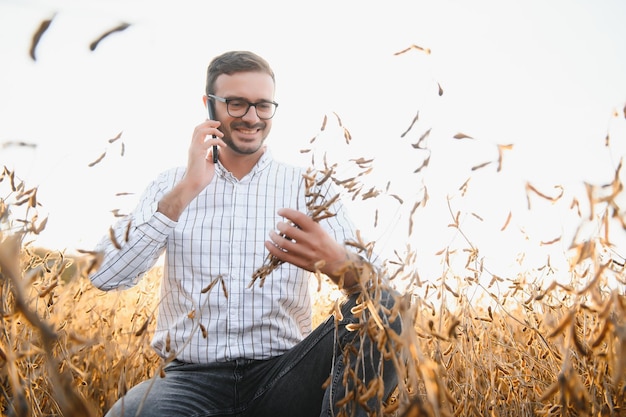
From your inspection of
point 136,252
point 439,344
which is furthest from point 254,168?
point 439,344

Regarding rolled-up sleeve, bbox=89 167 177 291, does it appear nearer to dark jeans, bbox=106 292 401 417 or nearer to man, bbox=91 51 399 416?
man, bbox=91 51 399 416

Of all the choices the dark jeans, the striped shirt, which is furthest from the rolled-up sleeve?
the dark jeans

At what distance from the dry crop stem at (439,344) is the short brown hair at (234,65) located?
3.92ft

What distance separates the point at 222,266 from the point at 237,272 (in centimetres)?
8

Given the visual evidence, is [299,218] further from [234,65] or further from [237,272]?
[234,65]

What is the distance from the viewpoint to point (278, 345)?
2186 millimetres

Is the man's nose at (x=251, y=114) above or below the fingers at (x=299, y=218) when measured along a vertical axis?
above

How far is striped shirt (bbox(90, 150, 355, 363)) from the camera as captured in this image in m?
2.14

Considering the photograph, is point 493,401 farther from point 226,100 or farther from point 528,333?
point 226,100

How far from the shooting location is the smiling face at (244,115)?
2592 mm

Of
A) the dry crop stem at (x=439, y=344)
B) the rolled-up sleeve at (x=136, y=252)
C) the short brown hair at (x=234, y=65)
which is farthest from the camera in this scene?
the short brown hair at (x=234, y=65)

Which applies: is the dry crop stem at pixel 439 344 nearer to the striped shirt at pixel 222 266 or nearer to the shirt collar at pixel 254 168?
the striped shirt at pixel 222 266

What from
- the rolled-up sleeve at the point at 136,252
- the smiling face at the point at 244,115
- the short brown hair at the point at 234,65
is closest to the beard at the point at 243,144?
the smiling face at the point at 244,115

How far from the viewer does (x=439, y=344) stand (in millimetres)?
1491
